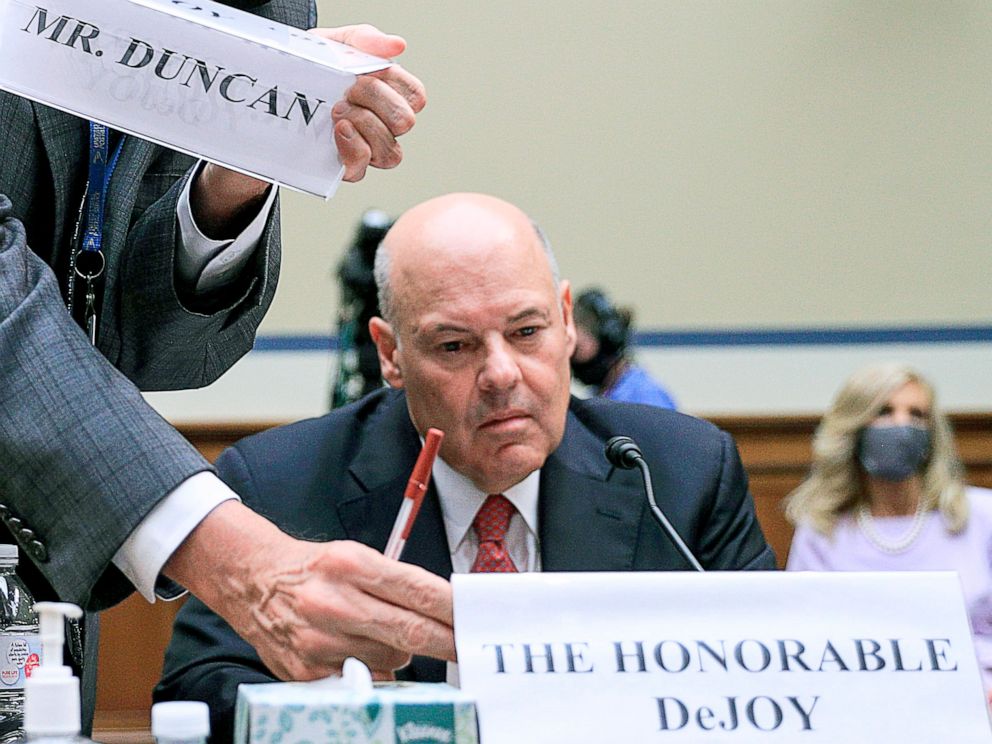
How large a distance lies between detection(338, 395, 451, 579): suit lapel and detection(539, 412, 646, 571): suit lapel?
0.48ft

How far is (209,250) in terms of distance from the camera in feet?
3.88

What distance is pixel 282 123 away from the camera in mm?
962

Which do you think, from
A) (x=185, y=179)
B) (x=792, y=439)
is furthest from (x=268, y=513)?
(x=792, y=439)

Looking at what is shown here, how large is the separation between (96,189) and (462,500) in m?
0.90

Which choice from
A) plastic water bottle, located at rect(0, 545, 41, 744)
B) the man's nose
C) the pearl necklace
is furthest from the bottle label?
the pearl necklace

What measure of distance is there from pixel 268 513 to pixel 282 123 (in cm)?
106

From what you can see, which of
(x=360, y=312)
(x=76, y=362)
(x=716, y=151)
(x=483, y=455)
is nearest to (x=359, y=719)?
Answer: (x=76, y=362)

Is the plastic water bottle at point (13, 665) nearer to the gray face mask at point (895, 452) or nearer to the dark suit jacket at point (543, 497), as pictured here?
the dark suit jacket at point (543, 497)

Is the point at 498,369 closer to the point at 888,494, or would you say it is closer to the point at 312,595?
the point at 312,595

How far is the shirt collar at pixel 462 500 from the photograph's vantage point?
192cm

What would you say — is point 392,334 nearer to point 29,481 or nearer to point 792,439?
point 29,481

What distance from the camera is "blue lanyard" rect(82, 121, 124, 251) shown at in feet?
3.76

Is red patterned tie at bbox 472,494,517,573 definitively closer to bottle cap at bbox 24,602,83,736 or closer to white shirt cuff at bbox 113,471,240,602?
white shirt cuff at bbox 113,471,240,602

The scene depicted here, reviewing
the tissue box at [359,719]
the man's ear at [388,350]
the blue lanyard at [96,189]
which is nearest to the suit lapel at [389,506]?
the man's ear at [388,350]
